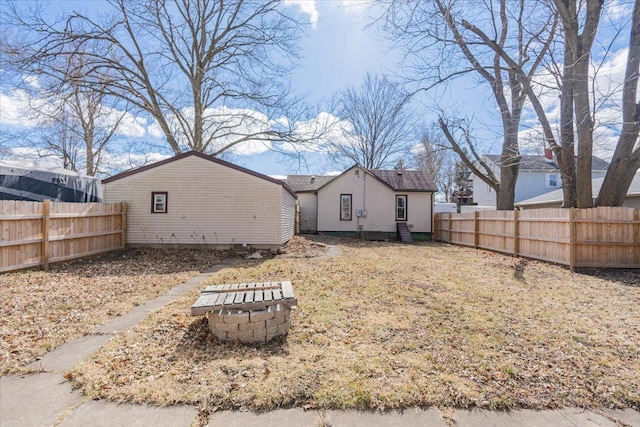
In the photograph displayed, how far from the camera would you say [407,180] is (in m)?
20.4

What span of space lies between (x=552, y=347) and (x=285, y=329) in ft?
10.4

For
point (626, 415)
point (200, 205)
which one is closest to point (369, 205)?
point (200, 205)

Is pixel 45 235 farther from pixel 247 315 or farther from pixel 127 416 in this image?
pixel 127 416

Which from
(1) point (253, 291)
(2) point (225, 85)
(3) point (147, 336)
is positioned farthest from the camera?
(2) point (225, 85)

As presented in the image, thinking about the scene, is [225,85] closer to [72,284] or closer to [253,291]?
[72,284]

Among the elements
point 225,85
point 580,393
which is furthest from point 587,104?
point 225,85

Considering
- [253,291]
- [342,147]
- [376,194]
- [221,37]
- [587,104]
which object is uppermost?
[221,37]

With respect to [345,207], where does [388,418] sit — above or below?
below

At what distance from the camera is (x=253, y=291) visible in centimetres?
426

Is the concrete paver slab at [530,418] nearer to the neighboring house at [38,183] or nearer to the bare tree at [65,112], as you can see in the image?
the neighboring house at [38,183]

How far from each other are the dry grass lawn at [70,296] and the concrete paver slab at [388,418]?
3.17 metres

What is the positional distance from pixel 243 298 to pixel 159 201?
9.83 m

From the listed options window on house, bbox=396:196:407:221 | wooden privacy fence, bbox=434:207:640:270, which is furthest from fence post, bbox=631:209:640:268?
window on house, bbox=396:196:407:221

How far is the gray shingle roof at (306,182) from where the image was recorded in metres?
22.2
